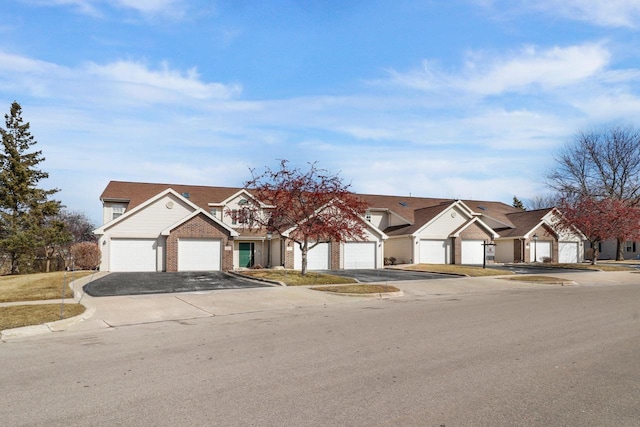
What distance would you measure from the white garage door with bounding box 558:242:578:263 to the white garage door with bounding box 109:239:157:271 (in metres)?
35.8

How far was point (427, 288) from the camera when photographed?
71.8 feet

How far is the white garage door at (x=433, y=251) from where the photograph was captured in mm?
39500

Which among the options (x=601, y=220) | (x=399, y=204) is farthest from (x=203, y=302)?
(x=601, y=220)

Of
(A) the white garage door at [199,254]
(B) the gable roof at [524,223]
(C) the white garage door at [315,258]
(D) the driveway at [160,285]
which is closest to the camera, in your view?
(D) the driveway at [160,285]

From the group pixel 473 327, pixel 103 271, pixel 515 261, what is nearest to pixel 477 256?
pixel 515 261

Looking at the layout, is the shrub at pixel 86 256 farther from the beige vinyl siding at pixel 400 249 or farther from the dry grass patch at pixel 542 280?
the dry grass patch at pixel 542 280

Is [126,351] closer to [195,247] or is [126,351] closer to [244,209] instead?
[244,209]

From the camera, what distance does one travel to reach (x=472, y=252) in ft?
135

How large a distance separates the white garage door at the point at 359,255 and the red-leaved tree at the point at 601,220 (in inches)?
657

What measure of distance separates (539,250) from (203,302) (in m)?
36.6

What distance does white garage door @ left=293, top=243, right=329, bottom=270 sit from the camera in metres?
33.8

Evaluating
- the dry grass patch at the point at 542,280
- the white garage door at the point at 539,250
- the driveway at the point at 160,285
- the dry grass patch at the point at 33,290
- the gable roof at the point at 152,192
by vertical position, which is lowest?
the dry grass patch at the point at 542,280

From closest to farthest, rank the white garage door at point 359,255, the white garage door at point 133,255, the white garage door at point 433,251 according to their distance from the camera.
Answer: the white garage door at point 133,255
the white garage door at point 359,255
the white garage door at point 433,251

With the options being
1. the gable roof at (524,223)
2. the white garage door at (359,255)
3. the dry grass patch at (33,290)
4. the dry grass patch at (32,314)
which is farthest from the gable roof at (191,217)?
the gable roof at (524,223)
